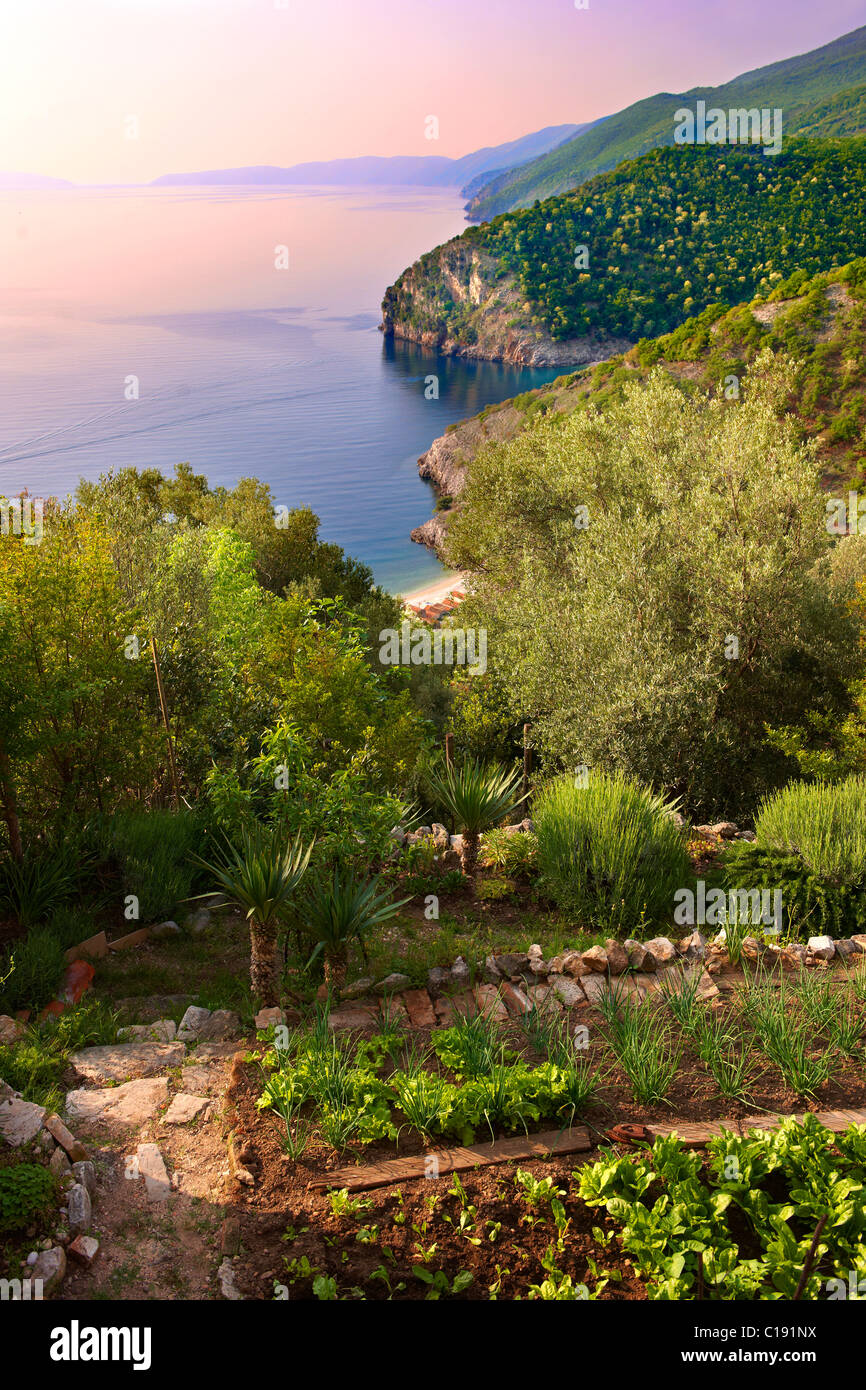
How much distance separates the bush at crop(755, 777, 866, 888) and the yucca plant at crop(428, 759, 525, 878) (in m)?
2.66

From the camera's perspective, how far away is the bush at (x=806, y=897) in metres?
8.17

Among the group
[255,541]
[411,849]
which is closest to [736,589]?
[411,849]

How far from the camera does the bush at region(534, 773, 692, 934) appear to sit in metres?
8.38

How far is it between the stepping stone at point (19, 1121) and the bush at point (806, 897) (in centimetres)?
613

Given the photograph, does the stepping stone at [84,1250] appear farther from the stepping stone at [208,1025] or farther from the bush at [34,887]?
the bush at [34,887]

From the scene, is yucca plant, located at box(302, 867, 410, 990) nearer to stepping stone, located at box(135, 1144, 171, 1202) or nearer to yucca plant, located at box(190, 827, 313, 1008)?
yucca plant, located at box(190, 827, 313, 1008)

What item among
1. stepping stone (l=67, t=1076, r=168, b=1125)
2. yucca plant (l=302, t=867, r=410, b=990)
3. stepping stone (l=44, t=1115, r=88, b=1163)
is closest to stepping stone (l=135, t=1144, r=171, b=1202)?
stepping stone (l=44, t=1115, r=88, b=1163)

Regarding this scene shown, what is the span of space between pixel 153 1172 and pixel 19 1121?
31.4 inches

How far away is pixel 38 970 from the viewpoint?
24.1 feet

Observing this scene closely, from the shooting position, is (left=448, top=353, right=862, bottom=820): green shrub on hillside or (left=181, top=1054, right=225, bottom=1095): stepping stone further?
(left=448, top=353, right=862, bottom=820): green shrub on hillside

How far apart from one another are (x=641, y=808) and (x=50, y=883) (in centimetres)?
580

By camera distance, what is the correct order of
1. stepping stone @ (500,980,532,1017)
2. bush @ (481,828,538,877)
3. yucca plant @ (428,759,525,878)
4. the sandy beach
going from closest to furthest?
stepping stone @ (500,980,532,1017) → yucca plant @ (428,759,525,878) → bush @ (481,828,538,877) → the sandy beach

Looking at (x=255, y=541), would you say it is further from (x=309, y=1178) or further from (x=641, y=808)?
(x=309, y=1178)

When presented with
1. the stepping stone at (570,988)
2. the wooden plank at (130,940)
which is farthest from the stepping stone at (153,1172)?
the wooden plank at (130,940)
